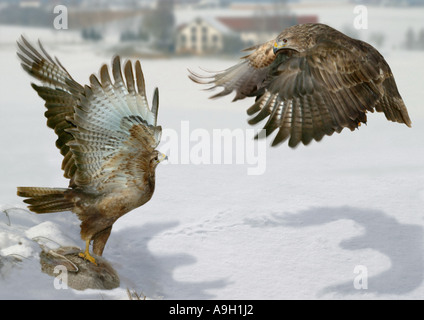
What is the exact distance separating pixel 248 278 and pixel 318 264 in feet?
3.11

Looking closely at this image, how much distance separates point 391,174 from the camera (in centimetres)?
1055

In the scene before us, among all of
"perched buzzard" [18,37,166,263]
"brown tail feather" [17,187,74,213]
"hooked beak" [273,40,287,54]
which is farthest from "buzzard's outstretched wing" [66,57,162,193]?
"hooked beak" [273,40,287,54]

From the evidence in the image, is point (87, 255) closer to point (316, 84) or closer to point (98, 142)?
point (98, 142)

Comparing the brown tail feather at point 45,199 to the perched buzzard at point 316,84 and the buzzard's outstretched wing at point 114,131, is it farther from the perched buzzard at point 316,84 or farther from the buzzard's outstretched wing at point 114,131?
the perched buzzard at point 316,84

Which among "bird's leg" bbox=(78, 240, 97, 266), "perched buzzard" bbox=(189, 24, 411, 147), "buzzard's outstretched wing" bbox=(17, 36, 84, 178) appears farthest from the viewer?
"bird's leg" bbox=(78, 240, 97, 266)

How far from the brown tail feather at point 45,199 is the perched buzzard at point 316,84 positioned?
2.01m

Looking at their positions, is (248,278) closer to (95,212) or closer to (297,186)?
(95,212)

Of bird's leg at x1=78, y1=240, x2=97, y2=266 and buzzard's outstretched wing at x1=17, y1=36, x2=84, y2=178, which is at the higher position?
buzzard's outstretched wing at x1=17, y1=36, x2=84, y2=178

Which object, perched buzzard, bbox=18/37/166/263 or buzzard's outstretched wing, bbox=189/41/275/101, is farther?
buzzard's outstretched wing, bbox=189/41/275/101

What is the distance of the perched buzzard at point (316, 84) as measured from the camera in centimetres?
623

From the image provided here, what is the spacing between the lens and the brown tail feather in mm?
6332

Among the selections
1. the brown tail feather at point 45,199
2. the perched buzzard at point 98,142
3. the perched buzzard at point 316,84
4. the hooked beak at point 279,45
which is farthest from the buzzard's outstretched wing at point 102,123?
the hooked beak at point 279,45

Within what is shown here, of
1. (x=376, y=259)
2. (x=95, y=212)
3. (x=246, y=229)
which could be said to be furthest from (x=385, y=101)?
(x=95, y=212)

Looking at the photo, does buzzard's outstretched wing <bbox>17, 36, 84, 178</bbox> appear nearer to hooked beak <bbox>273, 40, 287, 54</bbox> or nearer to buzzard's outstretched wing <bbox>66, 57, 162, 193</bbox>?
buzzard's outstretched wing <bbox>66, 57, 162, 193</bbox>
